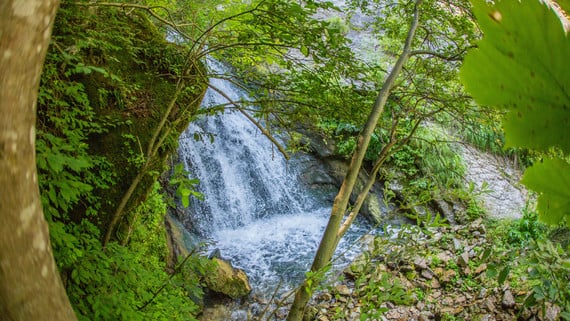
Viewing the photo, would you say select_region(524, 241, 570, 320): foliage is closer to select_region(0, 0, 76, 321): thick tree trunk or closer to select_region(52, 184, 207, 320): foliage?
select_region(52, 184, 207, 320): foliage

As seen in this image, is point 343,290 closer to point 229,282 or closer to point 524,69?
point 229,282

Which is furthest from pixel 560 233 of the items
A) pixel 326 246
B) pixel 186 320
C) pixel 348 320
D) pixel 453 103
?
pixel 186 320

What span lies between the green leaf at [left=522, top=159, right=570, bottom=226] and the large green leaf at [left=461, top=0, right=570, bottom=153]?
0.04 m

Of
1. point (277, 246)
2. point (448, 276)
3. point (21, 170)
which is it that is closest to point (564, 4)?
point (21, 170)

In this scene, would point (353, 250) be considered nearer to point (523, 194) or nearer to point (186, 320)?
point (523, 194)

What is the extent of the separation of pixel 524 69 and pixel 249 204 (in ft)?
27.5

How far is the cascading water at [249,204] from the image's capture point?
22.8 ft

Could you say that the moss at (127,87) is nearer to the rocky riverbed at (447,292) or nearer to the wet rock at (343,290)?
the rocky riverbed at (447,292)

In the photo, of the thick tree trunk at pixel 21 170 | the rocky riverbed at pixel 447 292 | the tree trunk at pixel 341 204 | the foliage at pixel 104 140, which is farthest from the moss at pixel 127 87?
the rocky riverbed at pixel 447 292

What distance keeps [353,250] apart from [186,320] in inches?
205

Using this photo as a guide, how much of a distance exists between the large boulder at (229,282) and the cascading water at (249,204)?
0.36 meters

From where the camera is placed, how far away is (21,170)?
2.89 ft

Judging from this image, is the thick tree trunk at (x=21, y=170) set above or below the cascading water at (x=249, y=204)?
above

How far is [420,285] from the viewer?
5.43 meters
